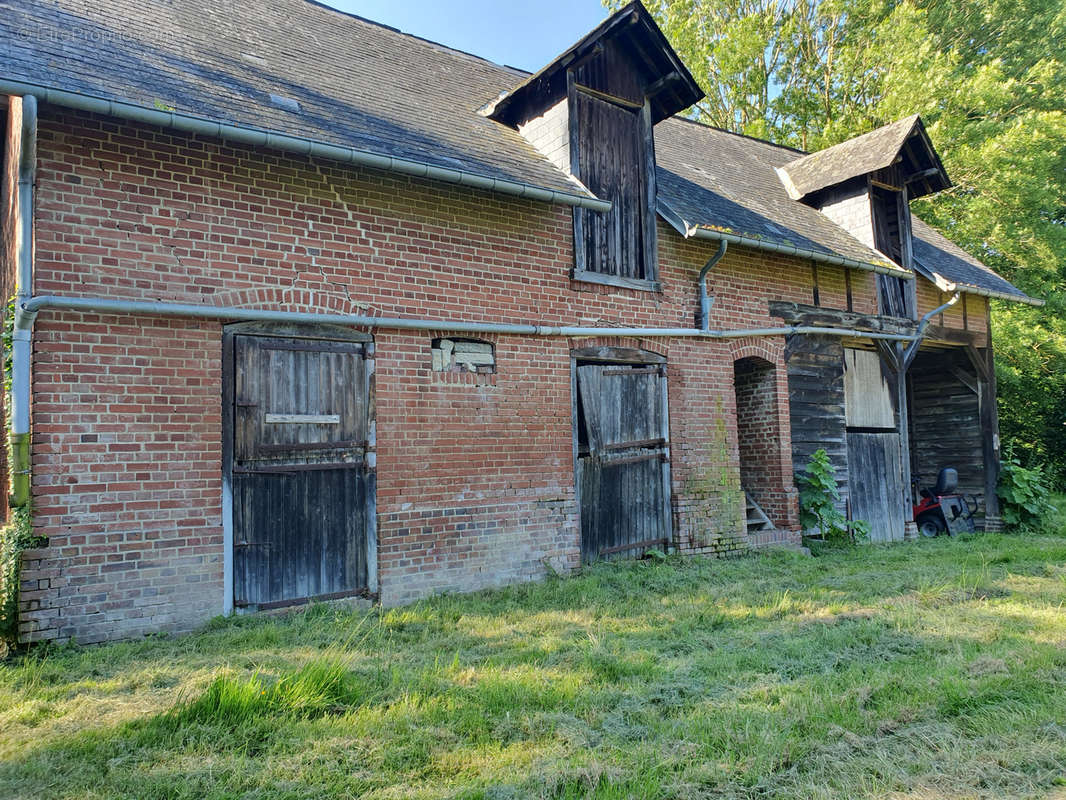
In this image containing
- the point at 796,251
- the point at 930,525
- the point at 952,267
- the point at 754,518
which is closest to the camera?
the point at 796,251

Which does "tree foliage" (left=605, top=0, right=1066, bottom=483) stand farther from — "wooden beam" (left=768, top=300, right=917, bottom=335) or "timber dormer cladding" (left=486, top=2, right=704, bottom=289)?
"timber dormer cladding" (left=486, top=2, right=704, bottom=289)

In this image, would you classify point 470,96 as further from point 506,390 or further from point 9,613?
point 9,613

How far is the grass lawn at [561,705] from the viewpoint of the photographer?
3.04 m

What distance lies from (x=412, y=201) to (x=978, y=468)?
12.1 metres

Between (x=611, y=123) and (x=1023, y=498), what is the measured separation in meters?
10.1

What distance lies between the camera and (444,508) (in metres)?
6.84

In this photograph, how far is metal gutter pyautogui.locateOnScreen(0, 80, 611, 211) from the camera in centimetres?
488

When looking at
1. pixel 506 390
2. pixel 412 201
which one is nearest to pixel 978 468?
pixel 506 390

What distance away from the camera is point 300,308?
244 inches

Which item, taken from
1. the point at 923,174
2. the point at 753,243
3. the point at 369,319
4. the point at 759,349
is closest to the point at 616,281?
the point at 753,243

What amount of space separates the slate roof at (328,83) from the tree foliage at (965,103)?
651 centimetres

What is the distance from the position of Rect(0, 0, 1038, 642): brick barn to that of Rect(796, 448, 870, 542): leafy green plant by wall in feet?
0.83

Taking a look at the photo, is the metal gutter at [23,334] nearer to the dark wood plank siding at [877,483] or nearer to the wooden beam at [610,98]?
the wooden beam at [610,98]

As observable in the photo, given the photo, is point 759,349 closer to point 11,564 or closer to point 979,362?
point 979,362
